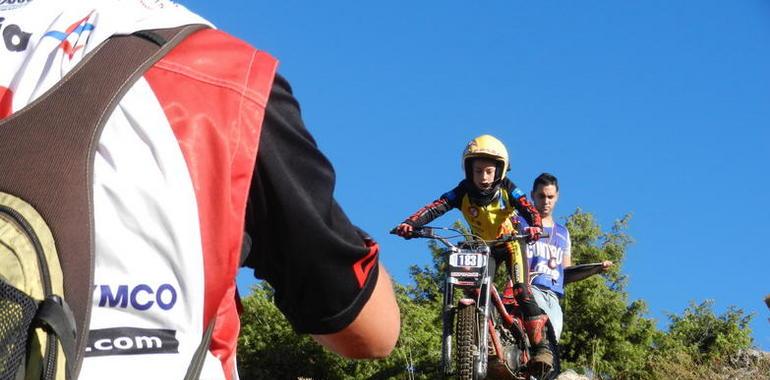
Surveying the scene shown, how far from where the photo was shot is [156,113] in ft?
4.26

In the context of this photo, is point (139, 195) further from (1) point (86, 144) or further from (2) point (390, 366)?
(2) point (390, 366)

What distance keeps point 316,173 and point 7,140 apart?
334mm

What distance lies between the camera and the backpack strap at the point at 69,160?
1194 mm

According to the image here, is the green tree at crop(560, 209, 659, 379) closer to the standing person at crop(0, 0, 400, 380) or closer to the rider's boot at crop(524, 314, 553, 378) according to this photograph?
the rider's boot at crop(524, 314, 553, 378)

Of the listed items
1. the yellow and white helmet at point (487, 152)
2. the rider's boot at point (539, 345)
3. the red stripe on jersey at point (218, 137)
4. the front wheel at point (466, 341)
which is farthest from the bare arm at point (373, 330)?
the rider's boot at point (539, 345)

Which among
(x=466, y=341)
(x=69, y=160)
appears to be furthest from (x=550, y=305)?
(x=69, y=160)

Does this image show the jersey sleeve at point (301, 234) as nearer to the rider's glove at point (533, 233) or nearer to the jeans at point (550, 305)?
the rider's glove at point (533, 233)

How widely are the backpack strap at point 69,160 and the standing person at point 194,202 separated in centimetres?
2

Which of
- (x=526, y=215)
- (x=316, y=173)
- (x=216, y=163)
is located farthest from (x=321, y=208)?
(x=526, y=215)

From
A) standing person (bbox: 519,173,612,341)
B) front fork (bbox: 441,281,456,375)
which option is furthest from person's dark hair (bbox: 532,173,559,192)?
front fork (bbox: 441,281,456,375)

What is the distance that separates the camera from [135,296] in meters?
1.25

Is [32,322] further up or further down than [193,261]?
further down

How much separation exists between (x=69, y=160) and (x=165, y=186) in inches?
4.1

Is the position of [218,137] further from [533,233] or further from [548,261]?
[548,261]
